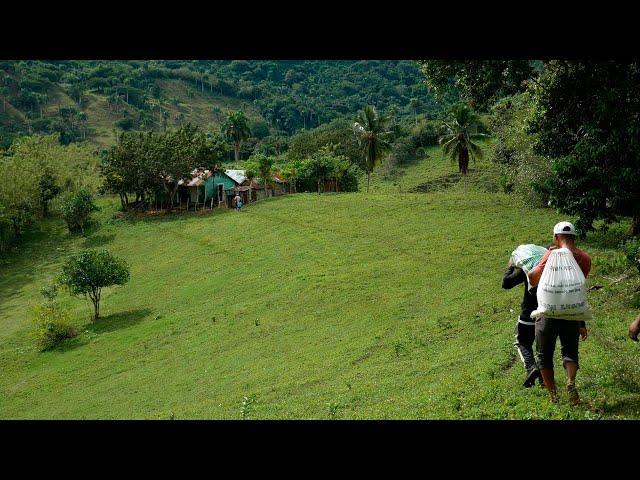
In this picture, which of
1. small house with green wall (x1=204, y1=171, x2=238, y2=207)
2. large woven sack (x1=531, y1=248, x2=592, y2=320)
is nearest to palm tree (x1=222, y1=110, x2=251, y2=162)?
small house with green wall (x1=204, y1=171, x2=238, y2=207)

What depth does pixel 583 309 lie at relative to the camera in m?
Answer: 6.39

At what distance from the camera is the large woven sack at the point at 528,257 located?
7445 millimetres

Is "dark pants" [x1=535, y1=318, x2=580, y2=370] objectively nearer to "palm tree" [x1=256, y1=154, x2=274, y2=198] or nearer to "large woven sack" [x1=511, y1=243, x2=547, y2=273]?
"large woven sack" [x1=511, y1=243, x2=547, y2=273]

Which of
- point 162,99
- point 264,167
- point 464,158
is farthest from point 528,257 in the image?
point 162,99

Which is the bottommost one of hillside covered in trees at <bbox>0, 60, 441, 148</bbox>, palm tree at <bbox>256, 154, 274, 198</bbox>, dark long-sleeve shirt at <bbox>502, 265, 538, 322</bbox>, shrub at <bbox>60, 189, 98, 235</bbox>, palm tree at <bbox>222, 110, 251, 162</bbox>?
shrub at <bbox>60, 189, 98, 235</bbox>

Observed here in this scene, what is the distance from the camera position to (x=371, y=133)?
171 feet

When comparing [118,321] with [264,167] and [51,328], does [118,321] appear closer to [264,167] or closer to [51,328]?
[51,328]

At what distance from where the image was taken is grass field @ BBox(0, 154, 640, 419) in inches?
450

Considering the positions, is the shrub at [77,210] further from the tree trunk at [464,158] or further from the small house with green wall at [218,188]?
the tree trunk at [464,158]

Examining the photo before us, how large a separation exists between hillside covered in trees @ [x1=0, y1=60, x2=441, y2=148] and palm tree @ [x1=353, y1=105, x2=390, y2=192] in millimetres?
61442

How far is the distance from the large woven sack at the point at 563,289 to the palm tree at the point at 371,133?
46.7 metres
